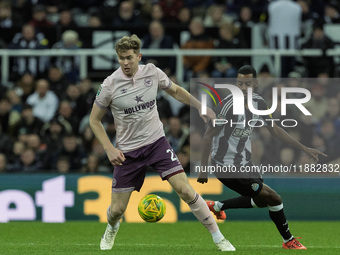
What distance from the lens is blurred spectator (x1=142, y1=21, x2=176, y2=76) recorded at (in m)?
18.1

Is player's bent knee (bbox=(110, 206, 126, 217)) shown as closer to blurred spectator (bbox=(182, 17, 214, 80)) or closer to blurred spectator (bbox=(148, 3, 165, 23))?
blurred spectator (bbox=(182, 17, 214, 80))

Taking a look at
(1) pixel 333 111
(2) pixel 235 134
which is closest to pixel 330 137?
(1) pixel 333 111

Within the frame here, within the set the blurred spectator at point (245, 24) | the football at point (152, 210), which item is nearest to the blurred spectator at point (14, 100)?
the blurred spectator at point (245, 24)

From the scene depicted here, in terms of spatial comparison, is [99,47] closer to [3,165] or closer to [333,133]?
[3,165]

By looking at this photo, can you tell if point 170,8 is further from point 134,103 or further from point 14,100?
point 134,103

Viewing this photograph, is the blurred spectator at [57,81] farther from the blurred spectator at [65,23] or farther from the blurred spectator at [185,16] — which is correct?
the blurred spectator at [185,16]

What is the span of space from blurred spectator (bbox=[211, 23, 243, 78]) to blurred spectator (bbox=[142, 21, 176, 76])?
889 mm

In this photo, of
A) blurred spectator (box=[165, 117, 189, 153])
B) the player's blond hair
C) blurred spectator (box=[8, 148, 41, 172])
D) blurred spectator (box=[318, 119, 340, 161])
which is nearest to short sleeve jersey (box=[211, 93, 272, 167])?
the player's blond hair

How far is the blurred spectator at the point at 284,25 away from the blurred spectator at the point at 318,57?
0.31m

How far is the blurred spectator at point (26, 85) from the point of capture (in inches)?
714

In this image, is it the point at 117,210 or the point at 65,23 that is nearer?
the point at 117,210

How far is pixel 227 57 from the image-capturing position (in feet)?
59.5

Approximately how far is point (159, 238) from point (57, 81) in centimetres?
580

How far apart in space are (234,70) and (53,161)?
3826mm
